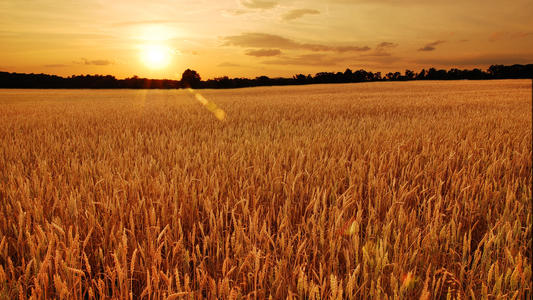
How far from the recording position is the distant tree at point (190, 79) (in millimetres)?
53469

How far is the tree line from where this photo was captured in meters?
46.9

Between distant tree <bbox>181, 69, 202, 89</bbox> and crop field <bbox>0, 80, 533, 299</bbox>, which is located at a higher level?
distant tree <bbox>181, 69, 202, 89</bbox>

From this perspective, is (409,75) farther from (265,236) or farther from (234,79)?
(265,236)

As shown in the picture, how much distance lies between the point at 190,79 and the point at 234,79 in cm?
1059

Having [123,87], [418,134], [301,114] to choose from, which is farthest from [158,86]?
[418,134]

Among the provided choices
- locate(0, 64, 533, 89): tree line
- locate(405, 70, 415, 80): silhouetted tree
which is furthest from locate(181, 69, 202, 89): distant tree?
locate(405, 70, 415, 80): silhouetted tree

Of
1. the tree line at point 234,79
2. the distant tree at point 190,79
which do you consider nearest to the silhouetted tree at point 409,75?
the tree line at point 234,79

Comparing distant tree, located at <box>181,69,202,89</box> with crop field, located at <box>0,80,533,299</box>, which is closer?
crop field, located at <box>0,80,533,299</box>

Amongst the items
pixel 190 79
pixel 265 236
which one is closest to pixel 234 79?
pixel 190 79

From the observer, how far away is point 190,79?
5903 centimetres

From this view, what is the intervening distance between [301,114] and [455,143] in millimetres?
4318

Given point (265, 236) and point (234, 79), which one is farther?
point (234, 79)

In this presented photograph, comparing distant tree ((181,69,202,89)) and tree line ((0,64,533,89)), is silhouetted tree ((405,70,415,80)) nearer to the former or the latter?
tree line ((0,64,533,89))

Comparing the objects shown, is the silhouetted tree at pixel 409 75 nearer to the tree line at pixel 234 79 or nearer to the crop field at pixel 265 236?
the tree line at pixel 234 79
